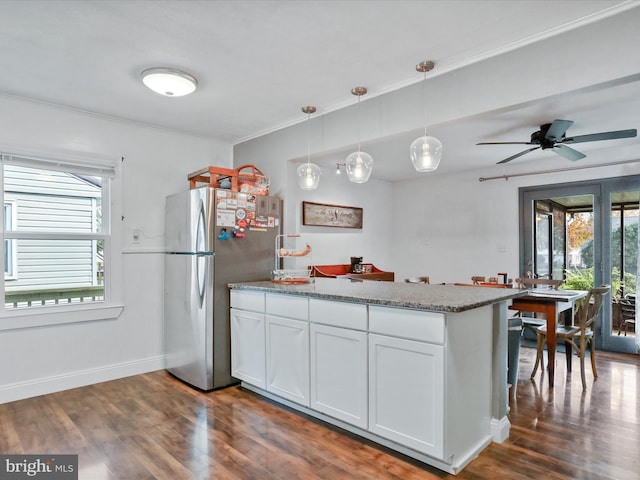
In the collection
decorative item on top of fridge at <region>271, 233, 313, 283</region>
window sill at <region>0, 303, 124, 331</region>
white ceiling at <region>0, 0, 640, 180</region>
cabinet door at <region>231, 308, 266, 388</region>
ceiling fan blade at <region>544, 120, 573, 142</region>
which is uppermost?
white ceiling at <region>0, 0, 640, 180</region>

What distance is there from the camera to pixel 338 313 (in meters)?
2.38

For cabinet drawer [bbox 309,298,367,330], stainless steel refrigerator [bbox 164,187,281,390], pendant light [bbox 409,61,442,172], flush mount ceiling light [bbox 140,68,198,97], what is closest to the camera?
cabinet drawer [bbox 309,298,367,330]

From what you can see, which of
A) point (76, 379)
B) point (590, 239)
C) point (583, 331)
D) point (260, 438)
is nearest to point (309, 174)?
point (260, 438)

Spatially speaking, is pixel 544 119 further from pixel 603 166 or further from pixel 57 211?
pixel 57 211

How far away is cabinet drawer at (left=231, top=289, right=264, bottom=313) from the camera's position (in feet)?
9.75

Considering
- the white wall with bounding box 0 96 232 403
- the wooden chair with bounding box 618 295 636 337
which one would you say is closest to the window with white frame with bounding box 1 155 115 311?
the white wall with bounding box 0 96 232 403

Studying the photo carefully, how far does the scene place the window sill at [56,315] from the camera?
9.85 feet

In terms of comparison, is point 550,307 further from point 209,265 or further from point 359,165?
point 209,265

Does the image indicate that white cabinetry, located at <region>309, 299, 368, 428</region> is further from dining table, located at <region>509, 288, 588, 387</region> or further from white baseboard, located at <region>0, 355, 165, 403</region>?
white baseboard, located at <region>0, 355, 165, 403</region>

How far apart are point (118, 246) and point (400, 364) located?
278 cm

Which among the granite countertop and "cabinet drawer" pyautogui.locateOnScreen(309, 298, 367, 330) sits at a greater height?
the granite countertop

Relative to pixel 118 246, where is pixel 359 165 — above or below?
above

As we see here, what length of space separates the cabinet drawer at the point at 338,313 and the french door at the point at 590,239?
3823mm

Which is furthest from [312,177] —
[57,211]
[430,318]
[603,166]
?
[603,166]
